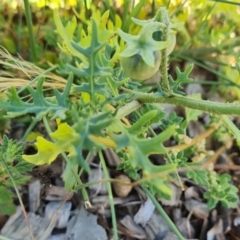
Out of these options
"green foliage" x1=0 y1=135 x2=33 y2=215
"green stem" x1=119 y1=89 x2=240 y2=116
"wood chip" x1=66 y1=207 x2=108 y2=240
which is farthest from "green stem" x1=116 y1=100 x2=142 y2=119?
"wood chip" x1=66 y1=207 x2=108 y2=240

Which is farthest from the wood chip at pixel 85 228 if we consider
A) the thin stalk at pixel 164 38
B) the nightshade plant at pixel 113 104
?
the thin stalk at pixel 164 38

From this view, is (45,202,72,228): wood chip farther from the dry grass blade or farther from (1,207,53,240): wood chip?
the dry grass blade

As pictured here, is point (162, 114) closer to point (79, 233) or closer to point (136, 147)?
point (136, 147)

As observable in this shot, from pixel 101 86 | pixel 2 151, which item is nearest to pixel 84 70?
pixel 101 86

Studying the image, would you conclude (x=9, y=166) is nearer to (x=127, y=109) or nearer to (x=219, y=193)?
(x=127, y=109)

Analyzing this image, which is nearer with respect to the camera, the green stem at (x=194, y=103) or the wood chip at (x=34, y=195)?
the green stem at (x=194, y=103)

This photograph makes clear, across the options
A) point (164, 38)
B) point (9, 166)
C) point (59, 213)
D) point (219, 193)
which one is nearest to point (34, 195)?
point (59, 213)

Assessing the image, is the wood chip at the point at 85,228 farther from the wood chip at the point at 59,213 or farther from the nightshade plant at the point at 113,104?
the nightshade plant at the point at 113,104

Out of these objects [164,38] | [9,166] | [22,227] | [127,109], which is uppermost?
[164,38]
